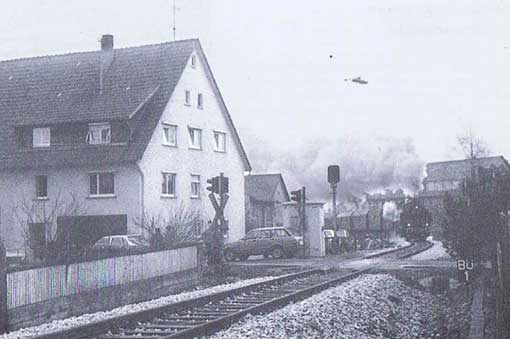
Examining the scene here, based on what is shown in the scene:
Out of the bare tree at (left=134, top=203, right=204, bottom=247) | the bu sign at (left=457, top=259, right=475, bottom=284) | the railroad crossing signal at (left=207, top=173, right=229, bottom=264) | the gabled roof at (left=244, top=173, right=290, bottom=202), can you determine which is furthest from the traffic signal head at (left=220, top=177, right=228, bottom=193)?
the gabled roof at (left=244, top=173, right=290, bottom=202)

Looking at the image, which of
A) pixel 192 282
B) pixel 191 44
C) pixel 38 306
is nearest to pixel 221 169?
pixel 191 44

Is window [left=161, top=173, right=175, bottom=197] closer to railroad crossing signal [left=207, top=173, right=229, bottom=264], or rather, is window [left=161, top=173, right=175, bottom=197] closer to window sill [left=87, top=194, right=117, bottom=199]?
window sill [left=87, top=194, right=117, bottom=199]

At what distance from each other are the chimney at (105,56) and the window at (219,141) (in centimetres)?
694

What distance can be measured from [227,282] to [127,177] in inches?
588

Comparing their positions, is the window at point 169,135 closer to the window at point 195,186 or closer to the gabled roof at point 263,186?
the window at point 195,186

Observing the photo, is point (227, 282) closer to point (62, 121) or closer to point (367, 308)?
point (367, 308)

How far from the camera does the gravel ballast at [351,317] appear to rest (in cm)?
1020

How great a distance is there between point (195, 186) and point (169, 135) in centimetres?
345

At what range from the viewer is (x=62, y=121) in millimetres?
35281

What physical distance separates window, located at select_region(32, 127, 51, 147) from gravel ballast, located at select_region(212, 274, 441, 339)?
23.6 meters

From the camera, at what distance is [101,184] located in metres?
Answer: 35.0

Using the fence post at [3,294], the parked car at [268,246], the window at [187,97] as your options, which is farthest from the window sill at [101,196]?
the fence post at [3,294]

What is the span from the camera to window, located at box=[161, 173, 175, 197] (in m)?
36.0

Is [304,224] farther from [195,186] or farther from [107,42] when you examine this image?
[107,42]
